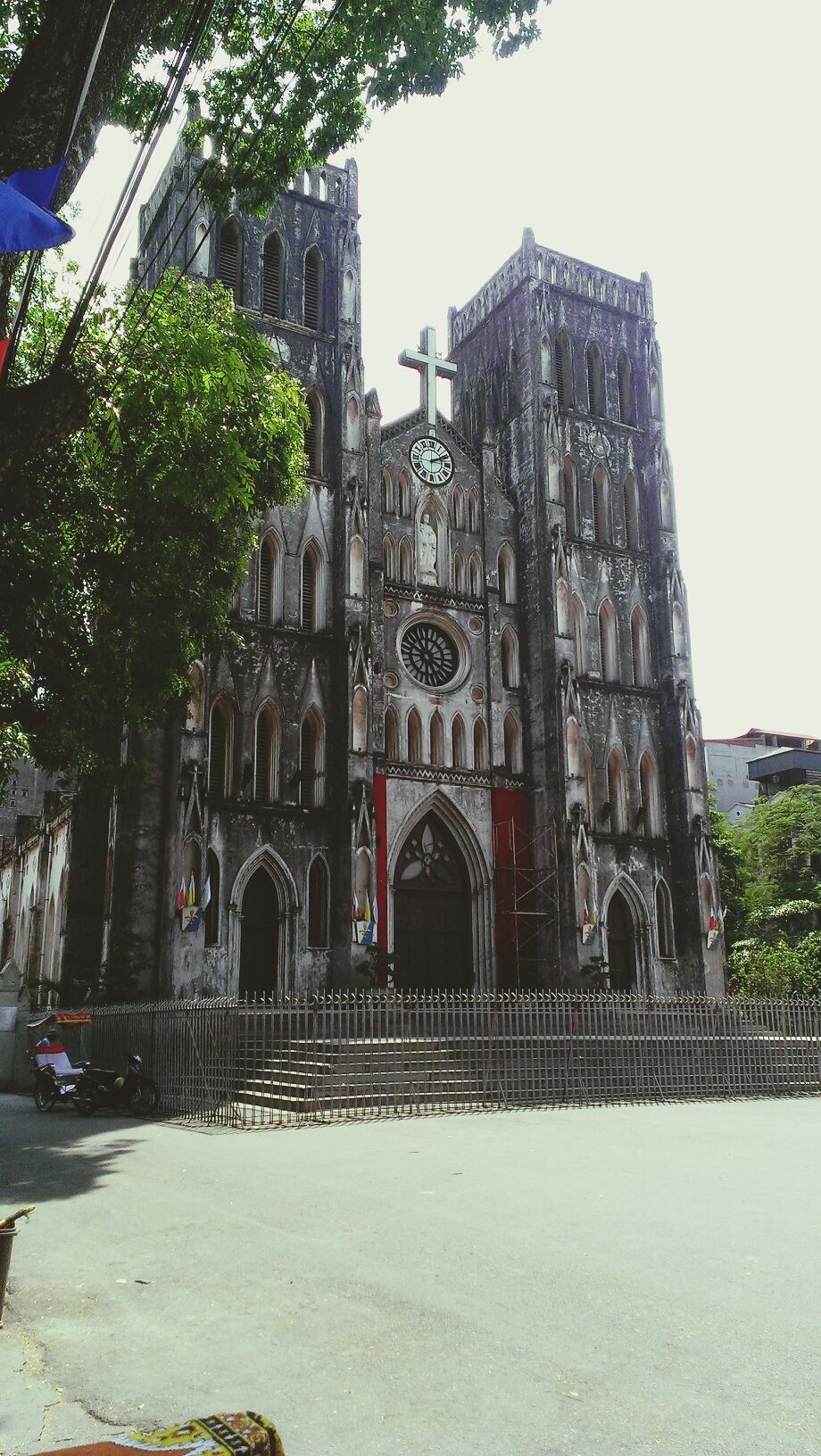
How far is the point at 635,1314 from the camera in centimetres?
492

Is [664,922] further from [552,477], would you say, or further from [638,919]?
[552,477]

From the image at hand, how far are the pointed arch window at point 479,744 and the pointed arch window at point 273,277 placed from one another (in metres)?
11.0

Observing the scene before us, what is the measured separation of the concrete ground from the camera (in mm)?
3811

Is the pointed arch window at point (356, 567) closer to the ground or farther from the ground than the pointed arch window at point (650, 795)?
farther from the ground

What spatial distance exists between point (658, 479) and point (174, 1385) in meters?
28.2

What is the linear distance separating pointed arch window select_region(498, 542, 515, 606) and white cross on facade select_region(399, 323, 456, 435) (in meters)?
3.59

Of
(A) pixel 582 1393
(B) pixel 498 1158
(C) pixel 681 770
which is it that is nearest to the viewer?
→ (A) pixel 582 1393

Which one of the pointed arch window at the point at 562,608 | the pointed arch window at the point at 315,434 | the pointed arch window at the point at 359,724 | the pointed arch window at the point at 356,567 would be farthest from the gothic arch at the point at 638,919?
the pointed arch window at the point at 315,434

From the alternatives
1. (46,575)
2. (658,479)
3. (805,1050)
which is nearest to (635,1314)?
(46,575)

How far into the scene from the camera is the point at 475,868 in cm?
2509

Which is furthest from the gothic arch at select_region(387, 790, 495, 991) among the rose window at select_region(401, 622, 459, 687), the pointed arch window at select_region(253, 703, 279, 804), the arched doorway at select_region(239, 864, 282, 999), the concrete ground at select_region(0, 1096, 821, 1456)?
the concrete ground at select_region(0, 1096, 821, 1456)

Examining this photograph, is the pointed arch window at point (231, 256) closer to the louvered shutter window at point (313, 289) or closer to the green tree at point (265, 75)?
the louvered shutter window at point (313, 289)

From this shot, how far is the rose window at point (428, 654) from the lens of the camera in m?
25.7

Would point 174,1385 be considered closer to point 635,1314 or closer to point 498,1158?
point 635,1314
